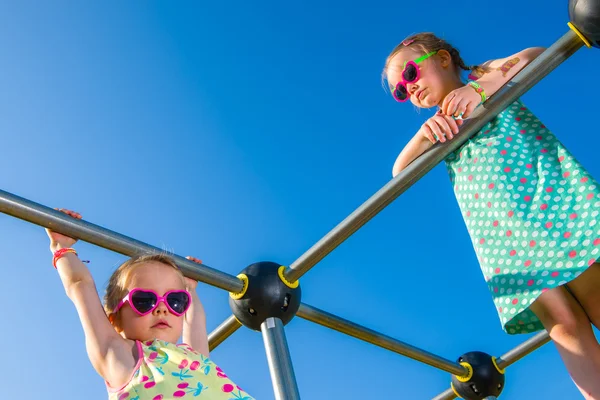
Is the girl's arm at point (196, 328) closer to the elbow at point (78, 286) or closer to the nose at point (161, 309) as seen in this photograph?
the nose at point (161, 309)

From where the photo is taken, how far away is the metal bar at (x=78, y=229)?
1.70 meters

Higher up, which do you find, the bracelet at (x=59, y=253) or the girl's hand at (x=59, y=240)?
the girl's hand at (x=59, y=240)

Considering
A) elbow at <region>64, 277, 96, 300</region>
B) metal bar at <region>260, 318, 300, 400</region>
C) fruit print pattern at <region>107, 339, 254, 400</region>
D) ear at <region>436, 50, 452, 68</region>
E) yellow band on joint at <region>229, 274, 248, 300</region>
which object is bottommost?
fruit print pattern at <region>107, 339, 254, 400</region>

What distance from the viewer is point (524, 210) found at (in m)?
1.83

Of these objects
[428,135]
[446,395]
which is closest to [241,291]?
[428,135]

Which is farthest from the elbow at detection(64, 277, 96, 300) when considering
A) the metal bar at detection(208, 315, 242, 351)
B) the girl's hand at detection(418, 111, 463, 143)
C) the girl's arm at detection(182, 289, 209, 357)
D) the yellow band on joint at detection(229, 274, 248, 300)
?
the girl's hand at detection(418, 111, 463, 143)

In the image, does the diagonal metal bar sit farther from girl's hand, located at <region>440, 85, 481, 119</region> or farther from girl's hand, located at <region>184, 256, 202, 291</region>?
girl's hand, located at <region>184, 256, 202, 291</region>

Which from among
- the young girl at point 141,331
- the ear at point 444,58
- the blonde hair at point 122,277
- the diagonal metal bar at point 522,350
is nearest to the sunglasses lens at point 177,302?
the young girl at point 141,331

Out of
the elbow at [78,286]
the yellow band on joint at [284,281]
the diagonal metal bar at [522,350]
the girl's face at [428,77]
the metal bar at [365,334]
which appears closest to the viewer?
the elbow at [78,286]

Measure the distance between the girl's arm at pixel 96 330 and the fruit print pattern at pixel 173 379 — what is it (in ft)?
0.09

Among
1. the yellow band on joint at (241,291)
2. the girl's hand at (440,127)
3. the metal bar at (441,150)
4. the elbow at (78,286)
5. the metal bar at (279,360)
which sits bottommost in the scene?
the metal bar at (279,360)

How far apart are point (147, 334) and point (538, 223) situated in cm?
94

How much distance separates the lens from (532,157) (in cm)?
193

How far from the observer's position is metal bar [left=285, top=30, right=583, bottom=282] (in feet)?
5.99
